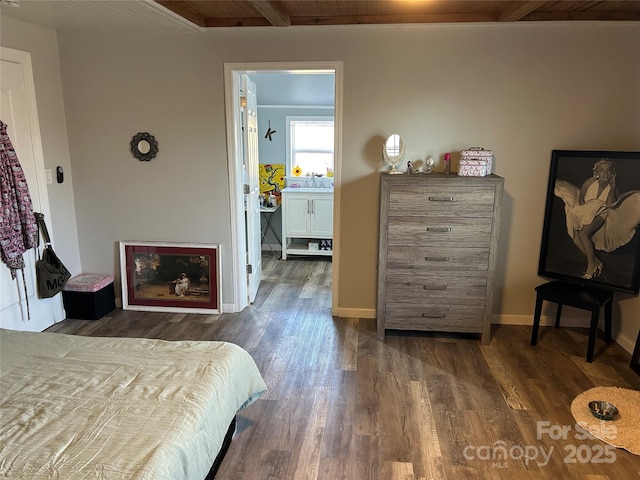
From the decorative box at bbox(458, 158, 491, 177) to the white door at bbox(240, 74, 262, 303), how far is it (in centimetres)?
180

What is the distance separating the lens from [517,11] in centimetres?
292

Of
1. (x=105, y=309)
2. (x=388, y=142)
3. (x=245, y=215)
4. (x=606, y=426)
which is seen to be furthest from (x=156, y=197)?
(x=606, y=426)

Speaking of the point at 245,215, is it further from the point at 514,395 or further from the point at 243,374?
the point at 514,395

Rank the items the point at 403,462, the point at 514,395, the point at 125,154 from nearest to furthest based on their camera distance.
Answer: the point at 403,462 < the point at 514,395 < the point at 125,154

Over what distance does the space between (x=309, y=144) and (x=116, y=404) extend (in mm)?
4489

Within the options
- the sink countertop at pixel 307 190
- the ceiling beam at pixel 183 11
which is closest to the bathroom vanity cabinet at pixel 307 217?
the sink countertop at pixel 307 190

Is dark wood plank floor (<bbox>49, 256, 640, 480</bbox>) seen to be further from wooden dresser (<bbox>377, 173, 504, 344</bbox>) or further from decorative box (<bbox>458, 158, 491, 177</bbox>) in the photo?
decorative box (<bbox>458, 158, 491, 177</bbox>)

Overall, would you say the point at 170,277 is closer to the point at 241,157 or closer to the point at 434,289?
the point at 241,157

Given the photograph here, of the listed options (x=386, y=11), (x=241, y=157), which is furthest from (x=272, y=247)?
(x=386, y=11)

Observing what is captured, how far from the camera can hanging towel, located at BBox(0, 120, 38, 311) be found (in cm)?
304

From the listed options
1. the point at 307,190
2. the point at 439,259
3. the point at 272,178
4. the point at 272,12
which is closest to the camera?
the point at 272,12

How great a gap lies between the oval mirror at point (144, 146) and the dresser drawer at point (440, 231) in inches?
79.7

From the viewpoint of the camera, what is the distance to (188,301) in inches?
157

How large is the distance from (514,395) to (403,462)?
963 millimetres
